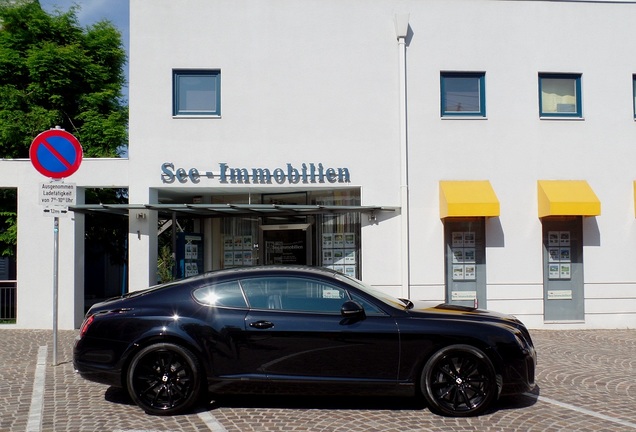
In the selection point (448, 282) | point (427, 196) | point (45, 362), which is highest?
point (427, 196)

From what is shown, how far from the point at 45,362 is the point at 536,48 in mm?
10851

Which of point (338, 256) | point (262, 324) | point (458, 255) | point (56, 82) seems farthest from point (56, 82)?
point (262, 324)

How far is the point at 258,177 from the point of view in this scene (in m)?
13.1

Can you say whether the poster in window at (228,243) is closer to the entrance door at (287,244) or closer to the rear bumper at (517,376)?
the entrance door at (287,244)

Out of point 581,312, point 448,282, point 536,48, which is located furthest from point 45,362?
point 536,48

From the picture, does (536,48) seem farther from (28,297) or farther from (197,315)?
(28,297)

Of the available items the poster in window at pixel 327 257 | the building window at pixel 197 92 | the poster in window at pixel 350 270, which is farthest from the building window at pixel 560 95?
the building window at pixel 197 92

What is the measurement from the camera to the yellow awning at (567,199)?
12578 mm

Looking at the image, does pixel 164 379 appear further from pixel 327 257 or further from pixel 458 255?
pixel 458 255

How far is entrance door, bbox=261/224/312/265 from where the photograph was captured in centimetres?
1467

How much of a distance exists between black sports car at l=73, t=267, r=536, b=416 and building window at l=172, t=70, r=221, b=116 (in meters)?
7.27

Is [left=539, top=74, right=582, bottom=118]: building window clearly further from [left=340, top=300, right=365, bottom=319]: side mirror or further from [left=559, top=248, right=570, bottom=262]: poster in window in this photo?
[left=340, top=300, right=365, bottom=319]: side mirror

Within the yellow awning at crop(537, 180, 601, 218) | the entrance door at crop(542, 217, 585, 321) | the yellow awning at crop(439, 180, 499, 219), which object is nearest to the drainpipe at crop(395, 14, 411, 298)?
the yellow awning at crop(439, 180, 499, 219)

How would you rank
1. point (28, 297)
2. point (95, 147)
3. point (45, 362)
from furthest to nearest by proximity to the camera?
1. point (95, 147)
2. point (28, 297)
3. point (45, 362)
